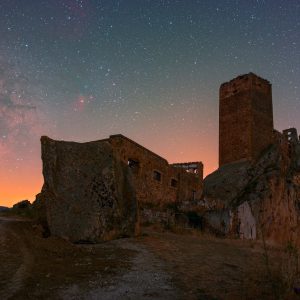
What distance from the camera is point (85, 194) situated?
9094 millimetres

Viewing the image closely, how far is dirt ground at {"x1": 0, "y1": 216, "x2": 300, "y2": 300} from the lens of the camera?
512 centimetres

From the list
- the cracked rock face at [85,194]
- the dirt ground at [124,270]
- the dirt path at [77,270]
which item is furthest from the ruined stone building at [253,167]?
the dirt path at [77,270]

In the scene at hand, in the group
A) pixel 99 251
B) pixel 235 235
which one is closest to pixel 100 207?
pixel 99 251

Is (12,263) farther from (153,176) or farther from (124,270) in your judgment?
(153,176)

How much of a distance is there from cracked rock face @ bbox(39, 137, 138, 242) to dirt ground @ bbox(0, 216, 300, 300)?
47 centimetres

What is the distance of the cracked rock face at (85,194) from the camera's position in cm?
871

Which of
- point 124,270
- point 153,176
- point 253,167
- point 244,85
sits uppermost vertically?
point 244,85

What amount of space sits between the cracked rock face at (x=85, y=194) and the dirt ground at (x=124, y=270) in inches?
18.6

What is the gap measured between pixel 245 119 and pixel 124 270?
809 inches

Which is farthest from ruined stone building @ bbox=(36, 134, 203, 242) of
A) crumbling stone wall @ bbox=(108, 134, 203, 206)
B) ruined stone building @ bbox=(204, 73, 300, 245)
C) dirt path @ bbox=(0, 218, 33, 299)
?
ruined stone building @ bbox=(204, 73, 300, 245)

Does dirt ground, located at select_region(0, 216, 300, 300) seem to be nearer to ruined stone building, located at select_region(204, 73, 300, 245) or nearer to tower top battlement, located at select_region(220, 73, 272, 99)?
ruined stone building, located at select_region(204, 73, 300, 245)

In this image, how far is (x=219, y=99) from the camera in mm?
27516

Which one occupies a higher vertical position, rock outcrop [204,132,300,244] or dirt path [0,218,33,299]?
rock outcrop [204,132,300,244]

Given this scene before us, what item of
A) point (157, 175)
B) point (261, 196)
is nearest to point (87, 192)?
point (157, 175)
